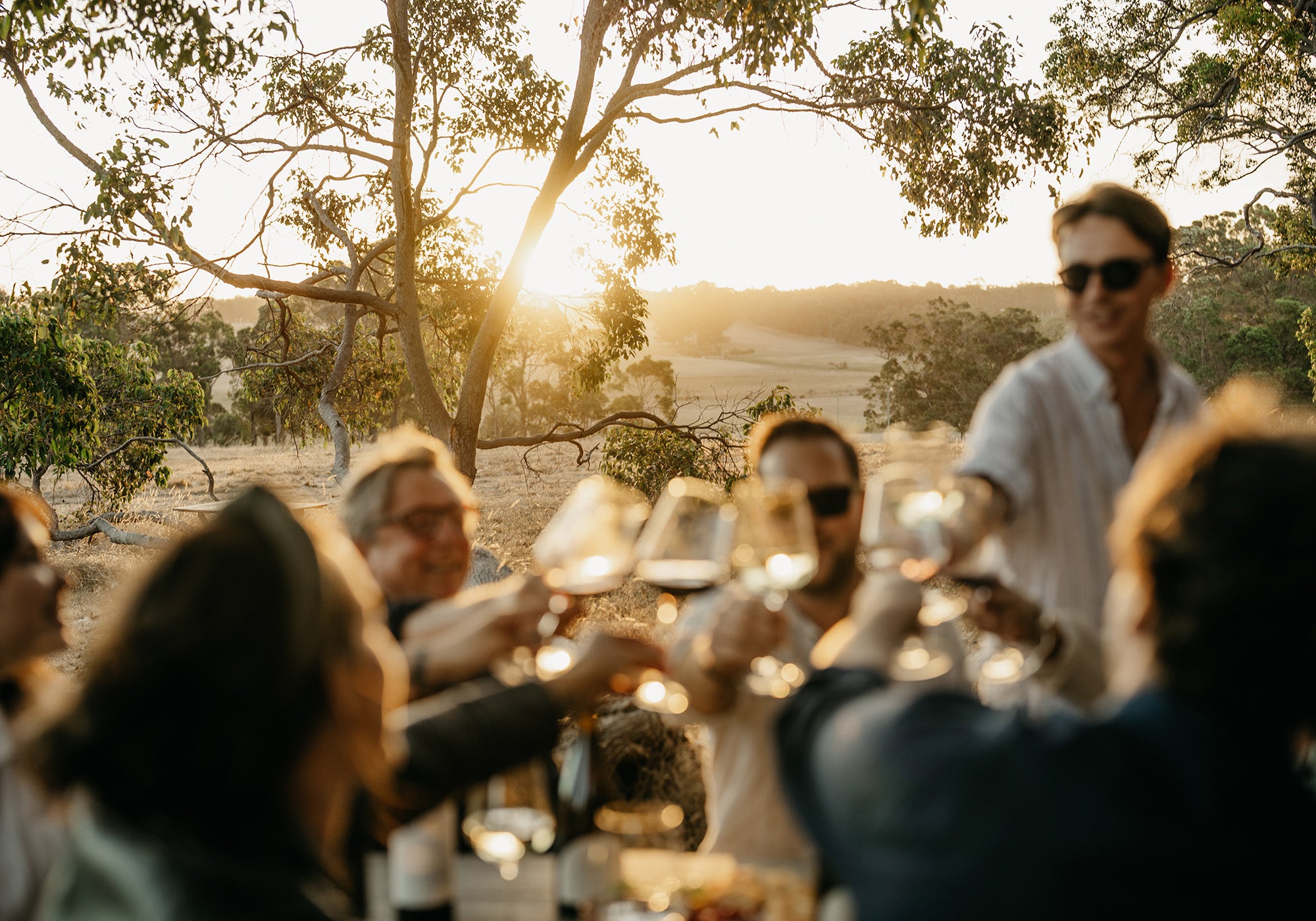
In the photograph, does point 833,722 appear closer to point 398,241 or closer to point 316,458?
point 398,241

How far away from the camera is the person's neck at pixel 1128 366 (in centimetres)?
268

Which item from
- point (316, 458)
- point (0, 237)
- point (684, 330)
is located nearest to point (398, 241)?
point (0, 237)

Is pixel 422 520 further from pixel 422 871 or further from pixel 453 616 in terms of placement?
pixel 422 871

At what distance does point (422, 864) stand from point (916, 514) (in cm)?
114

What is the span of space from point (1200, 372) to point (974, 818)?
150ft

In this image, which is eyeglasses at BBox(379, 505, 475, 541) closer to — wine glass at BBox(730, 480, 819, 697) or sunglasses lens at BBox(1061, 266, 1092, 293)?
wine glass at BBox(730, 480, 819, 697)

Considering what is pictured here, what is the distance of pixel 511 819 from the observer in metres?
2.20

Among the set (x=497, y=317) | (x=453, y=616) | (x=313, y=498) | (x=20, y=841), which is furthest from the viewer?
(x=313, y=498)

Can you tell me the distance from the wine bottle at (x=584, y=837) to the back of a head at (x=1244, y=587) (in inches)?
46.0

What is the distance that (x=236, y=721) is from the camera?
1.19 m

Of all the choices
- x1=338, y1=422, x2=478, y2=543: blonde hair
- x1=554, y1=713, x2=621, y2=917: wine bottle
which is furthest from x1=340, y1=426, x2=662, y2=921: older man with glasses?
x1=338, y1=422, x2=478, y2=543: blonde hair

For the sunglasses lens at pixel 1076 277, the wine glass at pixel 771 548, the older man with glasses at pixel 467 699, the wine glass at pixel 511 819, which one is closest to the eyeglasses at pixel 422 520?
the older man with glasses at pixel 467 699

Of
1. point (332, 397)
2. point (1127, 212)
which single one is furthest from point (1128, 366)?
point (332, 397)

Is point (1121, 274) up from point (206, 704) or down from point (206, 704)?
up
